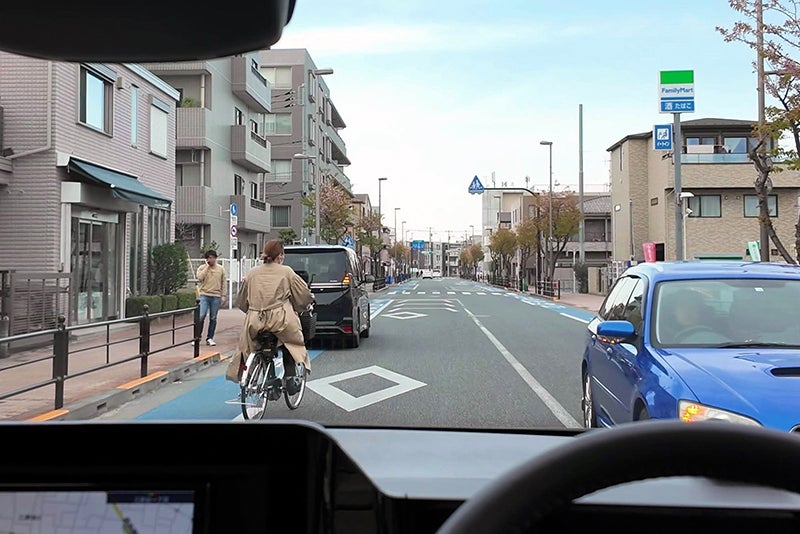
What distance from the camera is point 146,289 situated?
1944 cm

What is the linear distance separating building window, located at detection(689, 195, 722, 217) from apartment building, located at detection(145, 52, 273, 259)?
75.9 ft

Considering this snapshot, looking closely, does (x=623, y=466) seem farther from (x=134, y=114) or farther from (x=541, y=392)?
(x=134, y=114)

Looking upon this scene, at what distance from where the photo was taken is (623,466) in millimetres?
926

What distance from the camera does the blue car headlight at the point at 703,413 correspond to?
3.49 m

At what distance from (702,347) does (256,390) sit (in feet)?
13.7

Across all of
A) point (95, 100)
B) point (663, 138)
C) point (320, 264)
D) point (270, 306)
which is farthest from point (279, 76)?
point (270, 306)

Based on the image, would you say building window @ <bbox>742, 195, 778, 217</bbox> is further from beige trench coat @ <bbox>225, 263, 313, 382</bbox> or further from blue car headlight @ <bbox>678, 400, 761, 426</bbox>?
blue car headlight @ <bbox>678, 400, 761, 426</bbox>

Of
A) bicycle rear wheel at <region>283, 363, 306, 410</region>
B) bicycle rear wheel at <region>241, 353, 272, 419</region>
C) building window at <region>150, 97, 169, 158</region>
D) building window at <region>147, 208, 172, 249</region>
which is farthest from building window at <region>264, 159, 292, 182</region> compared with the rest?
bicycle rear wheel at <region>241, 353, 272, 419</region>

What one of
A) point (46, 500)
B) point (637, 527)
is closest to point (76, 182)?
point (46, 500)

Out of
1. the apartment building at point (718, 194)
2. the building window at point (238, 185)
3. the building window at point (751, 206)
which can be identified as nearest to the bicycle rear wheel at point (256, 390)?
the building window at point (238, 185)

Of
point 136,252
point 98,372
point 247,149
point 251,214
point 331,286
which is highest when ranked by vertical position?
point 247,149

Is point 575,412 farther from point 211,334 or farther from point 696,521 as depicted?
point 211,334

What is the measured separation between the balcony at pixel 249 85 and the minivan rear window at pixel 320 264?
750 inches

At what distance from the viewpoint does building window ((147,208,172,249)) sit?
65.6 feet
